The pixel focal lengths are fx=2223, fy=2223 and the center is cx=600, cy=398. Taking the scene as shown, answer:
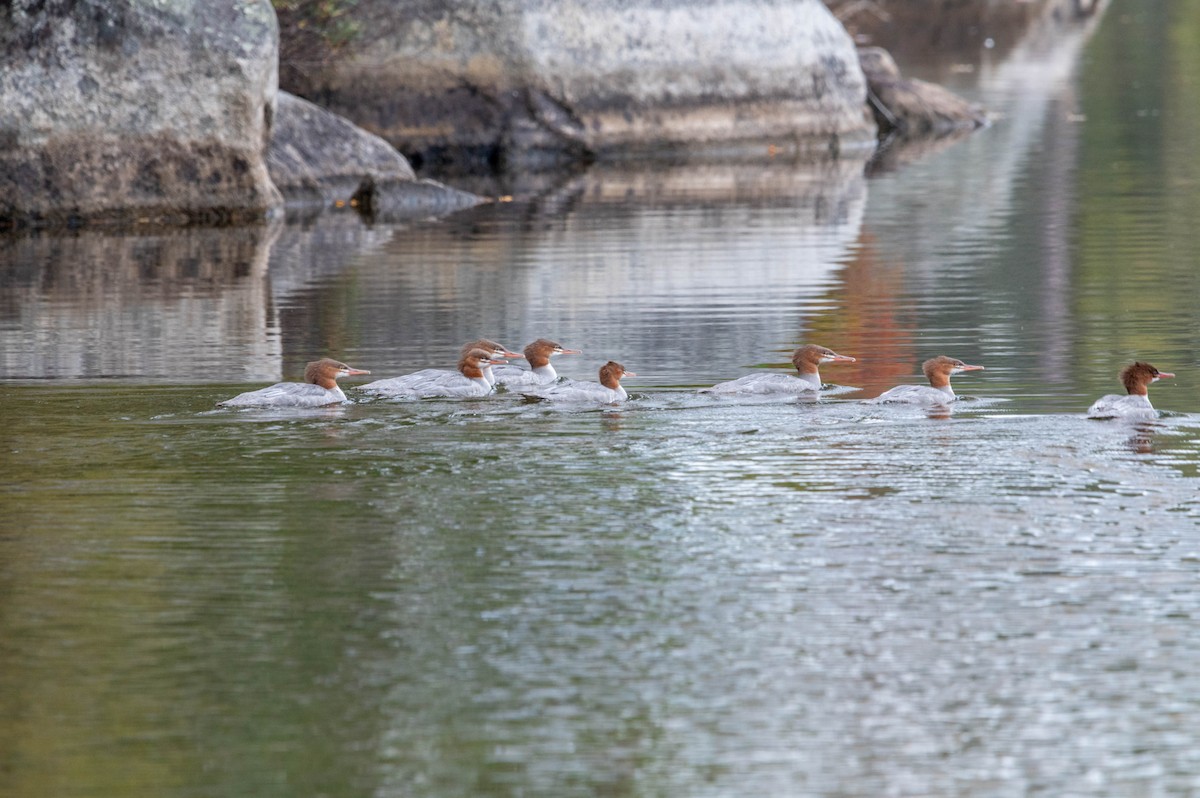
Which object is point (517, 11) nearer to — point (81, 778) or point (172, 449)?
point (172, 449)

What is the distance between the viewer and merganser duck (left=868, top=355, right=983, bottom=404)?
37.2 ft

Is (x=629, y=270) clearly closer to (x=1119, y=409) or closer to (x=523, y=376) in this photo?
(x=523, y=376)

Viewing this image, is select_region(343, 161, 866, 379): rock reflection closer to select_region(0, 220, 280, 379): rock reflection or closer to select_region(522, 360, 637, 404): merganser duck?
select_region(0, 220, 280, 379): rock reflection

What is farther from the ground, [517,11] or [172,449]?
[517,11]

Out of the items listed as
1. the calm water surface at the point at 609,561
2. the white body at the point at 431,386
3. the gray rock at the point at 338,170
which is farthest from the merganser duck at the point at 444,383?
the gray rock at the point at 338,170

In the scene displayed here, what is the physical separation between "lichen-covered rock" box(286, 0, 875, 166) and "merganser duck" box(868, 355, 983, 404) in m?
18.6

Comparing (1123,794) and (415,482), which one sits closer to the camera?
(1123,794)

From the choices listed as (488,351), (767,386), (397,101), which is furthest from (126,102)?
(767,386)

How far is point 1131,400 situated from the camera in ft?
35.5

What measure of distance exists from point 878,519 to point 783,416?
248cm

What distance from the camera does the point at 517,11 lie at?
1166 inches

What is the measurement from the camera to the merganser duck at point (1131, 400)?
10.7m

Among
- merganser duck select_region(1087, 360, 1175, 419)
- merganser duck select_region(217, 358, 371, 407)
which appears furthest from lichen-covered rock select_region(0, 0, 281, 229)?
merganser duck select_region(1087, 360, 1175, 419)

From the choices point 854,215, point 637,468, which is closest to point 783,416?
point 637,468
